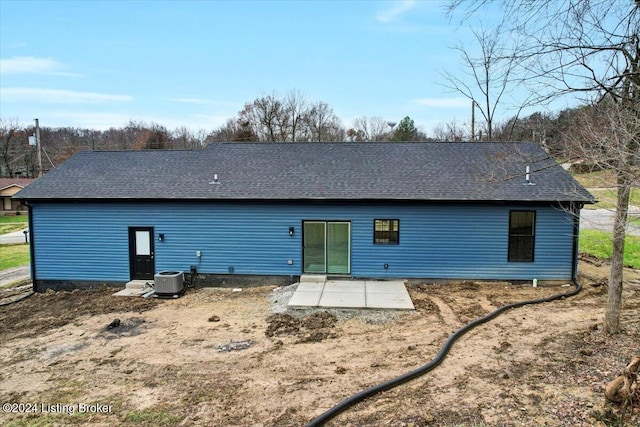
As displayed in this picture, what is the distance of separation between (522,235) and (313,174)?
663cm

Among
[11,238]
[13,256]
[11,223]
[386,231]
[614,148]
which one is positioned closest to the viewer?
[614,148]

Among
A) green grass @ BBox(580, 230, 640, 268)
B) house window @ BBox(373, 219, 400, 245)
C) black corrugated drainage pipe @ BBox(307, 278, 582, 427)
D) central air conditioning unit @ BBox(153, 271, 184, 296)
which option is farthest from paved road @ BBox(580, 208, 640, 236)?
central air conditioning unit @ BBox(153, 271, 184, 296)

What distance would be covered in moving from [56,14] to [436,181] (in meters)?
13.3

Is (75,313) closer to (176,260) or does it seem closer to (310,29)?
(176,260)

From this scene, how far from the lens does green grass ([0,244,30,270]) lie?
17.7 meters

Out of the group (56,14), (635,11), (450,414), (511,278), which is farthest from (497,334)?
(56,14)

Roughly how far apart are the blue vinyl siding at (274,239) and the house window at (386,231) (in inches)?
6.1

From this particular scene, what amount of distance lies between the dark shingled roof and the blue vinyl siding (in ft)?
1.34

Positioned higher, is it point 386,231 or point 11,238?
point 386,231

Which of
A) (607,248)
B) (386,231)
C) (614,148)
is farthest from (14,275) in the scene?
(607,248)

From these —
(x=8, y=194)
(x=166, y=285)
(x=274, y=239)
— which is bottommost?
(x=166, y=285)

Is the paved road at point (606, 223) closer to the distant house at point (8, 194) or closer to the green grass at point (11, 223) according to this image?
the green grass at point (11, 223)

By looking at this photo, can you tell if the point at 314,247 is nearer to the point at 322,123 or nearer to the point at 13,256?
the point at 13,256

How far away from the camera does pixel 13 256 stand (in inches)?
769
